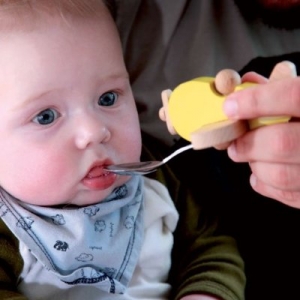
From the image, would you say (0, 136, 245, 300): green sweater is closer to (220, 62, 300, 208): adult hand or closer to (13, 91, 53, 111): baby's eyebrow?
(13, 91, 53, 111): baby's eyebrow

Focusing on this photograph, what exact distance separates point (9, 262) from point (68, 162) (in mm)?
194

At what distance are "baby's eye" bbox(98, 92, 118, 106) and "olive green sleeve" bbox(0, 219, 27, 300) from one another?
0.25 m

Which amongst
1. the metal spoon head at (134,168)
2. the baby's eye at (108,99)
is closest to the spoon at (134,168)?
the metal spoon head at (134,168)

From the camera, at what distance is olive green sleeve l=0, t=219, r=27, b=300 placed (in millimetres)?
922

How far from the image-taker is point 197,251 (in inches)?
43.8

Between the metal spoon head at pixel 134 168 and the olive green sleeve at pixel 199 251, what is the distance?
24 centimetres

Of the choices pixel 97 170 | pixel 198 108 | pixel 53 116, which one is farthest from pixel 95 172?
pixel 198 108

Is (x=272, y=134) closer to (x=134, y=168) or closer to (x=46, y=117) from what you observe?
(x=134, y=168)

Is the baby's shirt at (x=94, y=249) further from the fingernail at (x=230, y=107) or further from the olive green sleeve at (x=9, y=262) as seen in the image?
the fingernail at (x=230, y=107)

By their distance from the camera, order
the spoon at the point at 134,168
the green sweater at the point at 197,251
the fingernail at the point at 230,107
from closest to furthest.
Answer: the fingernail at the point at 230,107, the spoon at the point at 134,168, the green sweater at the point at 197,251

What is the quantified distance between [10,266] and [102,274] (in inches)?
5.7

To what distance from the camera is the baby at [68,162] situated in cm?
88

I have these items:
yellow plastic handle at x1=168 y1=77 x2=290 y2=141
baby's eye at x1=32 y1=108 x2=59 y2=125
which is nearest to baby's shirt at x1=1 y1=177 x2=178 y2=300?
baby's eye at x1=32 y1=108 x2=59 y2=125

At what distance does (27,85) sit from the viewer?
87 centimetres
